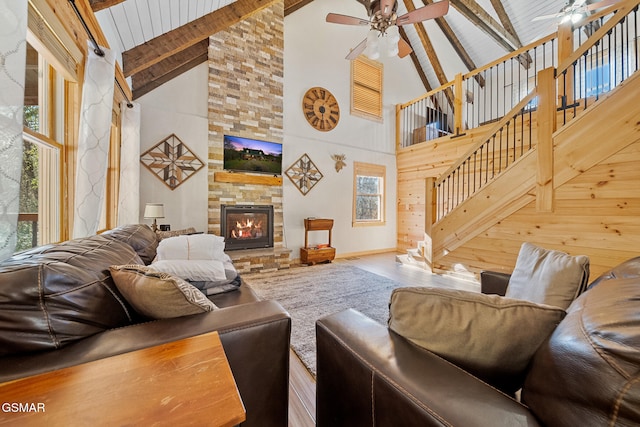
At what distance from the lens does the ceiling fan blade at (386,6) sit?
8.63 ft

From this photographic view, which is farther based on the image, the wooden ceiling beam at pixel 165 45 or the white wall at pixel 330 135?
the white wall at pixel 330 135

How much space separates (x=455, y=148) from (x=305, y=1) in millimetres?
4168

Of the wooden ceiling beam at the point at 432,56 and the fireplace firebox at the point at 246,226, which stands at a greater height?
the wooden ceiling beam at the point at 432,56

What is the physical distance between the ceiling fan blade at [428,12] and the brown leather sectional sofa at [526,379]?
2787 millimetres

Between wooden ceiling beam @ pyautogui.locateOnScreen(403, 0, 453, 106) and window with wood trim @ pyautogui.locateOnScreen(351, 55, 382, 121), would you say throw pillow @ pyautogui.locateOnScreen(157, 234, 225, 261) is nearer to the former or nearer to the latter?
window with wood trim @ pyautogui.locateOnScreen(351, 55, 382, 121)

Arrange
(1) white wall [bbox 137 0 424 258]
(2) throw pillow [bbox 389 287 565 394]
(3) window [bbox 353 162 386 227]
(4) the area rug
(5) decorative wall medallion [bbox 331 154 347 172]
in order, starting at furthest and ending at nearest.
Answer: (3) window [bbox 353 162 386 227] < (5) decorative wall medallion [bbox 331 154 347 172] < (1) white wall [bbox 137 0 424 258] < (4) the area rug < (2) throw pillow [bbox 389 287 565 394]

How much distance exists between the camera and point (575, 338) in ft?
1.73

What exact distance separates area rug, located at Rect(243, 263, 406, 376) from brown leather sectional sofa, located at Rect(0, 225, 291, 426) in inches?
30.4

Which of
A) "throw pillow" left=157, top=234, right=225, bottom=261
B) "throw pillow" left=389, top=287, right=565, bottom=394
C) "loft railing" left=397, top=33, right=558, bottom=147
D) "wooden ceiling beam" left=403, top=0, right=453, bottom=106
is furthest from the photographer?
"wooden ceiling beam" left=403, top=0, right=453, bottom=106

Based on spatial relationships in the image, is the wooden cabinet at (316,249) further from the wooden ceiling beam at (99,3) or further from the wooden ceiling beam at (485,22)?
the wooden ceiling beam at (485,22)

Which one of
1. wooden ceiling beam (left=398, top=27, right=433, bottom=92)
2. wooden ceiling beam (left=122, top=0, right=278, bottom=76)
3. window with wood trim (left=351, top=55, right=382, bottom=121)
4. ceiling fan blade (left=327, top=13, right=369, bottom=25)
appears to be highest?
wooden ceiling beam (left=398, top=27, right=433, bottom=92)

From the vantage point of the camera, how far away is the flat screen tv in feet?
14.0

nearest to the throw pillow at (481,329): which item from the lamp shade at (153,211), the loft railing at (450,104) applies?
the lamp shade at (153,211)

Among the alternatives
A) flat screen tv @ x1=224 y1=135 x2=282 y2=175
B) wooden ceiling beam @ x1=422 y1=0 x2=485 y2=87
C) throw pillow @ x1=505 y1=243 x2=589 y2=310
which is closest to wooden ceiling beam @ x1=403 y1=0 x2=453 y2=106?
wooden ceiling beam @ x1=422 y1=0 x2=485 y2=87
